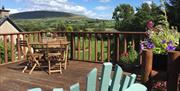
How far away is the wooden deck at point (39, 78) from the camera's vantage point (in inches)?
206

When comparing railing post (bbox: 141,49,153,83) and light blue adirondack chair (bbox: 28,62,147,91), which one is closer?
light blue adirondack chair (bbox: 28,62,147,91)

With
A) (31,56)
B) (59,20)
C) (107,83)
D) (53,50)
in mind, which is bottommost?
(31,56)

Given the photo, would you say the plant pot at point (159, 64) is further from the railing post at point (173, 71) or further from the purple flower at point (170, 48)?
the railing post at point (173, 71)

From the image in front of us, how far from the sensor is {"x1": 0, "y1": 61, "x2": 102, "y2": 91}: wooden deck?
17.2ft

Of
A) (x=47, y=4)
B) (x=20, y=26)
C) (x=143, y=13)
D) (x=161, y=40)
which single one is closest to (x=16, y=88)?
(x=161, y=40)

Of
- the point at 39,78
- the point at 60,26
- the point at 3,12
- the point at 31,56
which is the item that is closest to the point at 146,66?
the point at 39,78

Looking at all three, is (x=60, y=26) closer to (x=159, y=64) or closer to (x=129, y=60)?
(x=129, y=60)

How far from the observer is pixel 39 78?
231 inches

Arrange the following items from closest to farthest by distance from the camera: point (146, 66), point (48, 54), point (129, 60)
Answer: point (146, 66) → point (48, 54) → point (129, 60)

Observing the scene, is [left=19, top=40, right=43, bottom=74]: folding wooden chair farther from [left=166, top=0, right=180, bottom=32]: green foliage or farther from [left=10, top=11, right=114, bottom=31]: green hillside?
[left=10, top=11, right=114, bottom=31]: green hillside

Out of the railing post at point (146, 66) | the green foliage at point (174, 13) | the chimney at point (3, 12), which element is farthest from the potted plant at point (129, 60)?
the chimney at point (3, 12)

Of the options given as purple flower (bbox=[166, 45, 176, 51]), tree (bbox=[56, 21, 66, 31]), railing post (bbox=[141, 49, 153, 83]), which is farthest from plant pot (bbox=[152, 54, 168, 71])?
tree (bbox=[56, 21, 66, 31])

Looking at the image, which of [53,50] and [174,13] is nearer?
[53,50]

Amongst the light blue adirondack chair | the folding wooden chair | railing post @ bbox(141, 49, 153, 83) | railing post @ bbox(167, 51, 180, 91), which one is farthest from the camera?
the folding wooden chair
